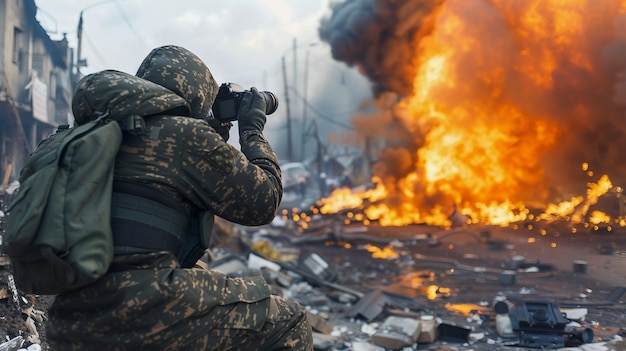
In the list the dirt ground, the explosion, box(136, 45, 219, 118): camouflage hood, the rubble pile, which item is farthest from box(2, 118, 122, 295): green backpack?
the explosion

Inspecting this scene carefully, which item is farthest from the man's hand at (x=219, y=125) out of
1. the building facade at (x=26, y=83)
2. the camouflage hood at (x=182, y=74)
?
the building facade at (x=26, y=83)

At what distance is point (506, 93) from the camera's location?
45.6ft

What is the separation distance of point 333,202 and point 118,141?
1693 cm

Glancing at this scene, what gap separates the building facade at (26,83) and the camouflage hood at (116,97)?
968cm

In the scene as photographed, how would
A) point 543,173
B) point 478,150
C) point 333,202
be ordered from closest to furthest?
point 543,173 < point 478,150 < point 333,202

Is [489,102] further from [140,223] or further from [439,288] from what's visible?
[140,223]

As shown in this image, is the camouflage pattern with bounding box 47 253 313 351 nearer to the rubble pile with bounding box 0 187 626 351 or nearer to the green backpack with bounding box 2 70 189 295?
the green backpack with bounding box 2 70 189 295

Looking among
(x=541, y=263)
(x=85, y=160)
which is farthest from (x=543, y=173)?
(x=85, y=160)

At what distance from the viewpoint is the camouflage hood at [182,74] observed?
86.1 inches

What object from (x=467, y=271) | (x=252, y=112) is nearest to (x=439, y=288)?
(x=467, y=271)

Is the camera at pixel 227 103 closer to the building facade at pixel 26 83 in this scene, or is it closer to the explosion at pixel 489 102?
the building facade at pixel 26 83

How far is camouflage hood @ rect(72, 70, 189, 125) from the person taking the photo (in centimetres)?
198

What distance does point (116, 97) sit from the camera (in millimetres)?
1979

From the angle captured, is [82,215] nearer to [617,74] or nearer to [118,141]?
[118,141]
